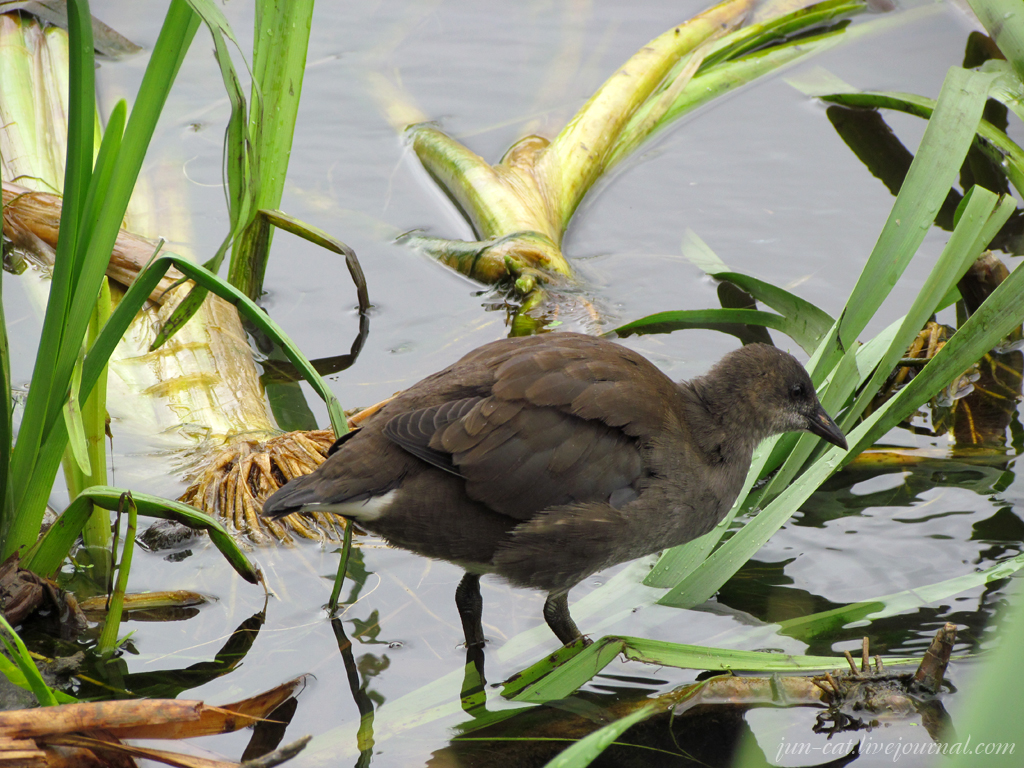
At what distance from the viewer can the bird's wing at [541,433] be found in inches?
105

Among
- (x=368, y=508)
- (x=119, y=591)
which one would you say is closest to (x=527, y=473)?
(x=368, y=508)

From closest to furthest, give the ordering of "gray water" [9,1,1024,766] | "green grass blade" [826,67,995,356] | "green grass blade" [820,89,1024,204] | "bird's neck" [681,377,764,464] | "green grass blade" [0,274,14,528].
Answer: "green grass blade" [0,274,14,528] < "gray water" [9,1,1024,766] < "bird's neck" [681,377,764,464] < "green grass blade" [826,67,995,356] < "green grass blade" [820,89,1024,204]

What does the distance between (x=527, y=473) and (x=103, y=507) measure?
3.62 feet

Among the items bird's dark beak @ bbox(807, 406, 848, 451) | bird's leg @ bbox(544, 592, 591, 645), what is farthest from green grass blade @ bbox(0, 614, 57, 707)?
bird's dark beak @ bbox(807, 406, 848, 451)

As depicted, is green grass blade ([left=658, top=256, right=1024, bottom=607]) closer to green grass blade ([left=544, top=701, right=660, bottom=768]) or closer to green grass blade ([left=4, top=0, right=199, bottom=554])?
green grass blade ([left=544, top=701, right=660, bottom=768])

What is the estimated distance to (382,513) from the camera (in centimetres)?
270

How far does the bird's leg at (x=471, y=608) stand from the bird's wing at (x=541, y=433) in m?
0.36

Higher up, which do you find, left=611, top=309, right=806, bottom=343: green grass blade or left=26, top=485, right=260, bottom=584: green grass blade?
left=611, top=309, right=806, bottom=343: green grass blade

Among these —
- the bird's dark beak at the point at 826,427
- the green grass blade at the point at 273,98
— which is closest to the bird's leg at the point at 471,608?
the bird's dark beak at the point at 826,427

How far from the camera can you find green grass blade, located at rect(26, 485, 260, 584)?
249cm

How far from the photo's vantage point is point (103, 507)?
253cm

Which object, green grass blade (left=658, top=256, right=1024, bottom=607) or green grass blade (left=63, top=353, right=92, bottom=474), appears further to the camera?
green grass blade (left=658, top=256, right=1024, bottom=607)

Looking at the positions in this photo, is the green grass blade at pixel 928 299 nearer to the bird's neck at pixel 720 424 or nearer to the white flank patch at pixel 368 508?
the bird's neck at pixel 720 424

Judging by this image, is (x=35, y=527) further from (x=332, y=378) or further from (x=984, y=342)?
(x=984, y=342)
